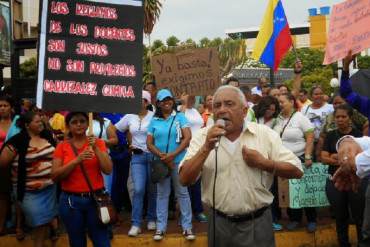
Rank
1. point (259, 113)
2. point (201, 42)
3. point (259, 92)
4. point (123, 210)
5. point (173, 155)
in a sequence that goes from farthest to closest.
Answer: point (201, 42) → point (259, 92) → point (123, 210) → point (259, 113) → point (173, 155)

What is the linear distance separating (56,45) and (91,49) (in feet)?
1.12

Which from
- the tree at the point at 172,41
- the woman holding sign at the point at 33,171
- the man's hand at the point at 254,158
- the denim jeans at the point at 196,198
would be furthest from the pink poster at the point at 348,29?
the tree at the point at 172,41

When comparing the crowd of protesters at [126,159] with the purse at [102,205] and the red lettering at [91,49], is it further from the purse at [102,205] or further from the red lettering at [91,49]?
the red lettering at [91,49]

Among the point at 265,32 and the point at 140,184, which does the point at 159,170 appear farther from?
the point at 265,32

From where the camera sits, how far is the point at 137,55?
5551 mm

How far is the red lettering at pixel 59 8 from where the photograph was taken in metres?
5.50

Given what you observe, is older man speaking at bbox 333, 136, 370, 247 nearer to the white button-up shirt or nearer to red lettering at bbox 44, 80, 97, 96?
the white button-up shirt

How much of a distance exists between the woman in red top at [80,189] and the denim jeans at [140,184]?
6.16ft

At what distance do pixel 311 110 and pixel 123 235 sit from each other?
3461 millimetres

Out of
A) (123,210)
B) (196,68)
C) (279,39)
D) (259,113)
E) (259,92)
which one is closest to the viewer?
(259,113)

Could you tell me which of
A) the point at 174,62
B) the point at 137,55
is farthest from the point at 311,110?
the point at 137,55

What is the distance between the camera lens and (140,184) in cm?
722

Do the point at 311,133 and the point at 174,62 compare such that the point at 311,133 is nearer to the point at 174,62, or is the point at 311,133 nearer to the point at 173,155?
the point at 173,155

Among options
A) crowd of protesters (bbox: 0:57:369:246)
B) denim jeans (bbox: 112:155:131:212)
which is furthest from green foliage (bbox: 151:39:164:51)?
denim jeans (bbox: 112:155:131:212)
